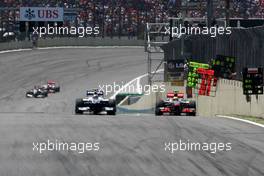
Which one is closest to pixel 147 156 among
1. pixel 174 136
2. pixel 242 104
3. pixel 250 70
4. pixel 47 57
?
pixel 174 136

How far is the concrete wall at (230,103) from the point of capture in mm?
21516

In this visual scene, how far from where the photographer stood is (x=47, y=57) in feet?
263

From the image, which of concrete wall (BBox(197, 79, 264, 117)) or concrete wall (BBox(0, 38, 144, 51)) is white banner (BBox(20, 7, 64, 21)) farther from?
concrete wall (BBox(197, 79, 264, 117))

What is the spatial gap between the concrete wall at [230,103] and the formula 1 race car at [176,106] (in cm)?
118

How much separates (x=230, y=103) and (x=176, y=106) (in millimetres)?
2235

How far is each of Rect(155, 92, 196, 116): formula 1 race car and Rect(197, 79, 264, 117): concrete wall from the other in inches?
46.5

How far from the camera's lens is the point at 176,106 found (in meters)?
26.3

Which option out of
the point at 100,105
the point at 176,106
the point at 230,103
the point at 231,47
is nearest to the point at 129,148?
the point at 230,103

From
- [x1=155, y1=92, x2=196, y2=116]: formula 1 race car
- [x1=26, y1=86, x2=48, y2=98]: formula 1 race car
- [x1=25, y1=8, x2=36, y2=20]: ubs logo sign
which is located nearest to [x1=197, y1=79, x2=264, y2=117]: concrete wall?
[x1=155, y1=92, x2=196, y2=116]: formula 1 race car

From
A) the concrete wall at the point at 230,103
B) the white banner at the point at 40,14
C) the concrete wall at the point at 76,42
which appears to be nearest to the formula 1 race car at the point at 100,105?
the concrete wall at the point at 230,103

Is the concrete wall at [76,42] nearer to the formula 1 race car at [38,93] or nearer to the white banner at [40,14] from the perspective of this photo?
the white banner at [40,14]

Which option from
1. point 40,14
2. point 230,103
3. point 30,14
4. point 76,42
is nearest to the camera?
point 230,103

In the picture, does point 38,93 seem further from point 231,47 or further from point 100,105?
point 231,47

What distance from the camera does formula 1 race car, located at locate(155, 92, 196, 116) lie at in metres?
26.4
